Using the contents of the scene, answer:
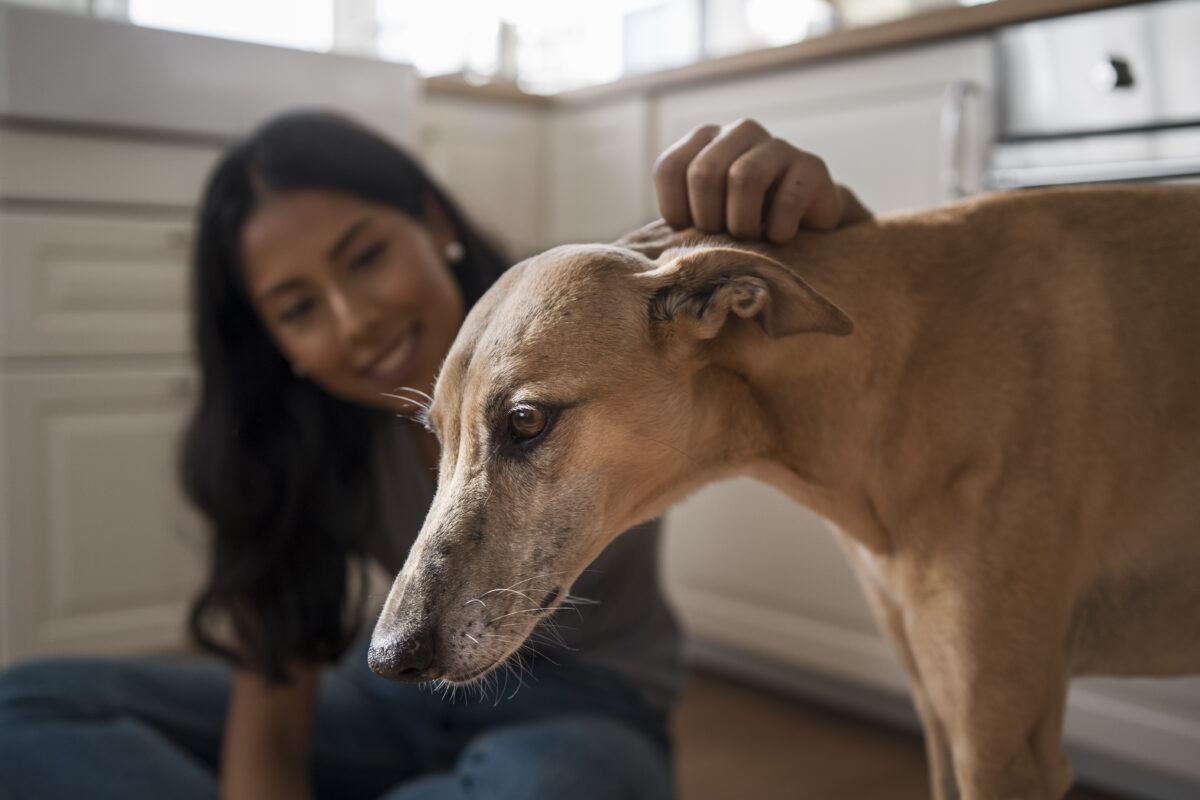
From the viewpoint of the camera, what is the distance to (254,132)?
56.2 inches

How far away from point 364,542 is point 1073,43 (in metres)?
1.33

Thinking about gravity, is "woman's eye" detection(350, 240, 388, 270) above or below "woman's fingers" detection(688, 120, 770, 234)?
below

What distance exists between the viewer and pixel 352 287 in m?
1.27

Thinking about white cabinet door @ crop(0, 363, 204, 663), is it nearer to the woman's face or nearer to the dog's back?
the woman's face

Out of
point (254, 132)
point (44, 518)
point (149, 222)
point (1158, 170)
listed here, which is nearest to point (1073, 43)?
point (1158, 170)

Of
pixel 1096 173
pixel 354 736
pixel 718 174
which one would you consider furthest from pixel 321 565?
pixel 1096 173

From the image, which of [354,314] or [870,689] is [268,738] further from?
[870,689]

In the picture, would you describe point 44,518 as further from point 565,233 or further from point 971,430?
point 971,430

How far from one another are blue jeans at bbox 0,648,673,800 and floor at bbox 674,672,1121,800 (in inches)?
19.0

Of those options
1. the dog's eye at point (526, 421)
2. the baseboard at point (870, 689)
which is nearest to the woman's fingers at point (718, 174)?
the dog's eye at point (526, 421)

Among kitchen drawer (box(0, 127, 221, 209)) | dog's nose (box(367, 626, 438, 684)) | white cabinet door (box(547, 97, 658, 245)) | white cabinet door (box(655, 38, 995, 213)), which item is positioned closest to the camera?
dog's nose (box(367, 626, 438, 684))

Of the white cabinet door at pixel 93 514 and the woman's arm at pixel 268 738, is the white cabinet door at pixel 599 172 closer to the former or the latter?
the white cabinet door at pixel 93 514

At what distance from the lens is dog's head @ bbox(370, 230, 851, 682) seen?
688 mm

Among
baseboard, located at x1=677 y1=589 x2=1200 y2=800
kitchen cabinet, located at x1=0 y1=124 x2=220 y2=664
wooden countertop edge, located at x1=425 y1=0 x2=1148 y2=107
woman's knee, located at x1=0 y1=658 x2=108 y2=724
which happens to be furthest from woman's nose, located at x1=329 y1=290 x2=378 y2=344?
baseboard, located at x1=677 y1=589 x2=1200 y2=800
